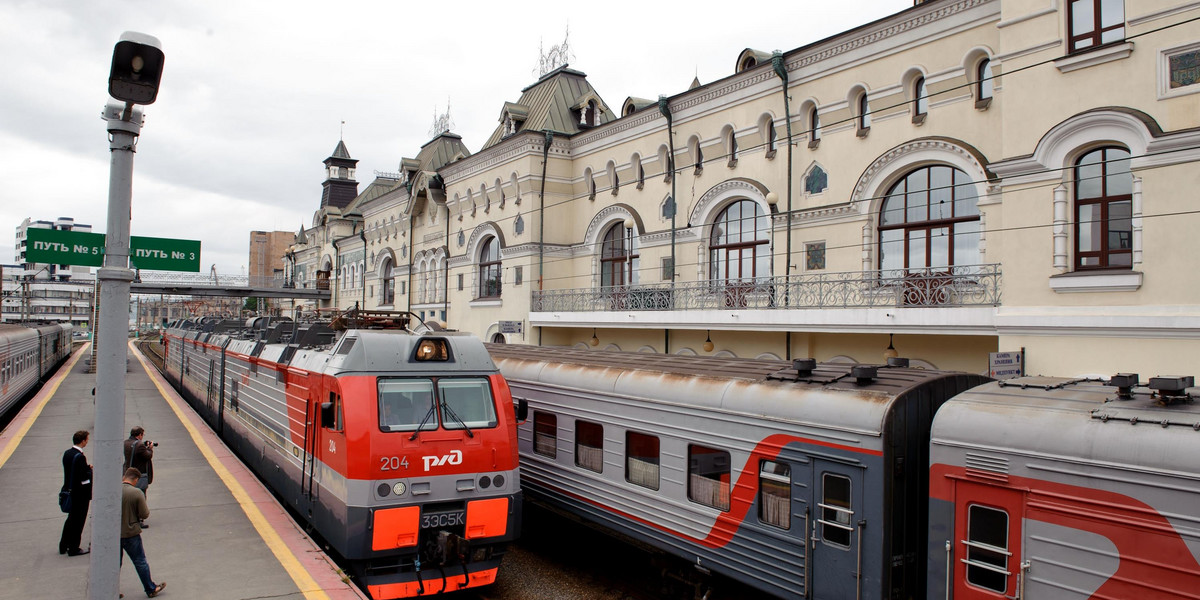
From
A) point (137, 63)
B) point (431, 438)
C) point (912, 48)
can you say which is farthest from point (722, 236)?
point (137, 63)

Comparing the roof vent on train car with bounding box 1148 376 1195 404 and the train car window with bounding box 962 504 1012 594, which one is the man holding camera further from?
the roof vent on train car with bounding box 1148 376 1195 404

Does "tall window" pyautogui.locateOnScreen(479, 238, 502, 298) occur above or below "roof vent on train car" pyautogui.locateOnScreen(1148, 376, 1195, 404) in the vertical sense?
above

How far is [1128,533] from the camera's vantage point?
5453 mm

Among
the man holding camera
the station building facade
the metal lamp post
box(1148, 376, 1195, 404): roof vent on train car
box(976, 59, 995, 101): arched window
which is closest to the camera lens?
the metal lamp post

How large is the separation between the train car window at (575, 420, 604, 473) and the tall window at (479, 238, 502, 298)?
1780 cm

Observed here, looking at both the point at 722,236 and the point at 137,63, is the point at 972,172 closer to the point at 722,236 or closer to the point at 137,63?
the point at 722,236

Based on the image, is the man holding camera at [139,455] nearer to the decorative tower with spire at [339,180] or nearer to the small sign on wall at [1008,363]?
the small sign on wall at [1008,363]

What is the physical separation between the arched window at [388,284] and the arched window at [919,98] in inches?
1143

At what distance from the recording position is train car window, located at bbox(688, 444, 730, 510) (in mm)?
8562

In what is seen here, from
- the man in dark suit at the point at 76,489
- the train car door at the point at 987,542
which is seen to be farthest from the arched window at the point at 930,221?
the man in dark suit at the point at 76,489

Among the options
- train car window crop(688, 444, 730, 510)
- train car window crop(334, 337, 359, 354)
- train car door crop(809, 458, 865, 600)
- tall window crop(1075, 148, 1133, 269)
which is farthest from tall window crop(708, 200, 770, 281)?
train car door crop(809, 458, 865, 600)

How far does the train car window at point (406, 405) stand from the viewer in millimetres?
8961

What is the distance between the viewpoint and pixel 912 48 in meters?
15.7

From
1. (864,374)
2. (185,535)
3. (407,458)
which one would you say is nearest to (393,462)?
(407,458)
